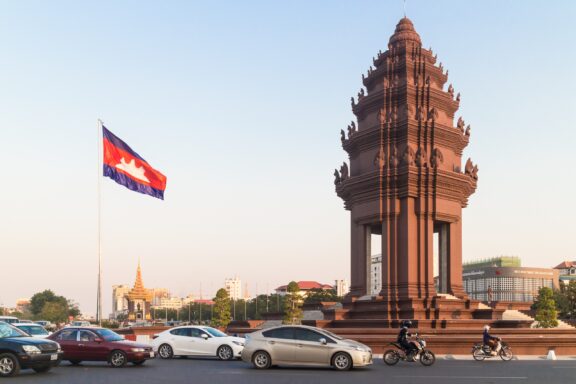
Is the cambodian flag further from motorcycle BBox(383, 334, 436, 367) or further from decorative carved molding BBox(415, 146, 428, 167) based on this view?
motorcycle BBox(383, 334, 436, 367)

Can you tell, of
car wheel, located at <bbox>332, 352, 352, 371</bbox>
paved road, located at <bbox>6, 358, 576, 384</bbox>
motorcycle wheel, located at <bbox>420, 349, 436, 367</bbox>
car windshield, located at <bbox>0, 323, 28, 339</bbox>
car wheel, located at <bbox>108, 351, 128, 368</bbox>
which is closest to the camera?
paved road, located at <bbox>6, 358, 576, 384</bbox>

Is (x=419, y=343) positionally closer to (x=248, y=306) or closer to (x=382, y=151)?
(x=382, y=151)

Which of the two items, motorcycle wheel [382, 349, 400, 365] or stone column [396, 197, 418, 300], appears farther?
stone column [396, 197, 418, 300]

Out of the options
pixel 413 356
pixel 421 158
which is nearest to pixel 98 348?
pixel 413 356

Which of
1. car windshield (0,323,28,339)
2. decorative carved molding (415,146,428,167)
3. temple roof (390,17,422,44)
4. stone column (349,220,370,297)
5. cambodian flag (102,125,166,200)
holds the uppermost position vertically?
temple roof (390,17,422,44)

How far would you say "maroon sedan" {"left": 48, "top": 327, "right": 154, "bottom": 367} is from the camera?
78.2ft

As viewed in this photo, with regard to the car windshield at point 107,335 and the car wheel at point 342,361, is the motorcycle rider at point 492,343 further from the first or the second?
the car windshield at point 107,335

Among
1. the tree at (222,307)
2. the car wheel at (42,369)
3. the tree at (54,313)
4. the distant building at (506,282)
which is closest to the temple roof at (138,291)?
the tree at (54,313)

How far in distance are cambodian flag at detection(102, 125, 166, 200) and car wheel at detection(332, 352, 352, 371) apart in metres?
15.2

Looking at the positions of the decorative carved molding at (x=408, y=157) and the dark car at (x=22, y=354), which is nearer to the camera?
the dark car at (x=22, y=354)

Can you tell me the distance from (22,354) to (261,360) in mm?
7532

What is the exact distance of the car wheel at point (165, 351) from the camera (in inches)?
1113

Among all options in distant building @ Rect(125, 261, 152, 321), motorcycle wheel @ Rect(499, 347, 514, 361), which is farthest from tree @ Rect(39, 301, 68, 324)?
motorcycle wheel @ Rect(499, 347, 514, 361)

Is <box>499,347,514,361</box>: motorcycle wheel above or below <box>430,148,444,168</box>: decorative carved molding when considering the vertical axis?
below
